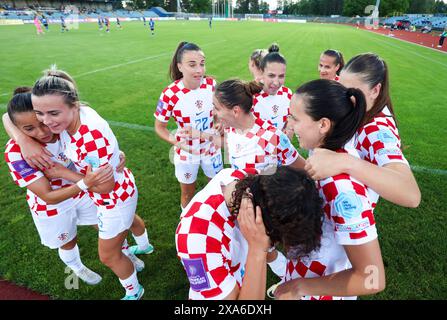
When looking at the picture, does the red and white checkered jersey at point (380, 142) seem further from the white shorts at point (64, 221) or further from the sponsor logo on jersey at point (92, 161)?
the white shorts at point (64, 221)

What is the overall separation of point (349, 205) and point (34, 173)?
2.29m

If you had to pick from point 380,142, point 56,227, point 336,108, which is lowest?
point 56,227

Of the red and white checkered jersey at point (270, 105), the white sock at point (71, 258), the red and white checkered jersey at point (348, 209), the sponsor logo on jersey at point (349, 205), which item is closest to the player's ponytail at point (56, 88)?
the white sock at point (71, 258)

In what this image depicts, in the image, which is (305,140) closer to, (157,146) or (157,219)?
(157,219)

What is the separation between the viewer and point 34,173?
2252 millimetres

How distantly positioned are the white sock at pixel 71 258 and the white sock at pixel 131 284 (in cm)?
→ 61

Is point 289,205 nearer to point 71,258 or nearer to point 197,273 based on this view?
point 197,273

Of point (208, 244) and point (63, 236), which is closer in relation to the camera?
point (208, 244)

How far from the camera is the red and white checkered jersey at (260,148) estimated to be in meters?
2.43

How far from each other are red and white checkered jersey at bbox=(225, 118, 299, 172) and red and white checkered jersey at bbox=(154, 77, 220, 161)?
42.3 inches

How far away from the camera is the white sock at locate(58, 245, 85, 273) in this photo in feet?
9.41

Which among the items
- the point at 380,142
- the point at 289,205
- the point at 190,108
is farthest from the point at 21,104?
the point at 380,142
